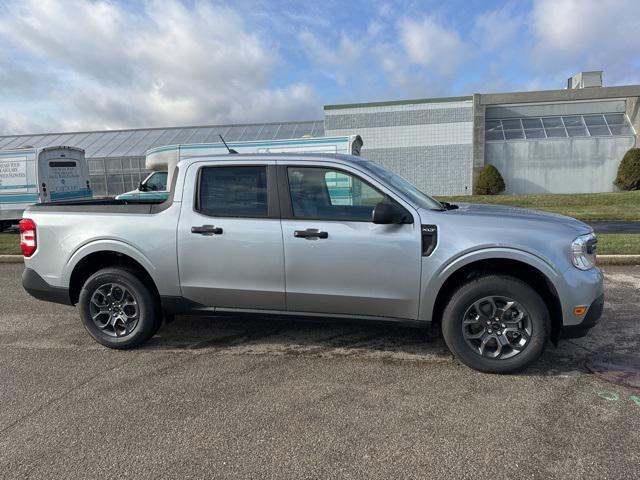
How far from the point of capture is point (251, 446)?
260 cm

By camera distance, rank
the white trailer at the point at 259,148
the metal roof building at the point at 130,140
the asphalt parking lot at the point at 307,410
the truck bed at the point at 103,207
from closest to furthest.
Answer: the asphalt parking lot at the point at 307,410 < the truck bed at the point at 103,207 < the white trailer at the point at 259,148 < the metal roof building at the point at 130,140

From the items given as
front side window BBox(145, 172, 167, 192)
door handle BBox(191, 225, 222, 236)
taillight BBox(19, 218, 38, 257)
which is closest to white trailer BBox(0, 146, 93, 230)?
front side window BBox(145, 172, 167, 192)

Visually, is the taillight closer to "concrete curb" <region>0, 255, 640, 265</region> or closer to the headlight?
the headlight

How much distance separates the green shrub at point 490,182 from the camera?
22062mm

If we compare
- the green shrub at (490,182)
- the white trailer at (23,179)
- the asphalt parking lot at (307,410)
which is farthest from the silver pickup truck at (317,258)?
the green shrub at (490,182)

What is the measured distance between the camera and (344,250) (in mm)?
3576

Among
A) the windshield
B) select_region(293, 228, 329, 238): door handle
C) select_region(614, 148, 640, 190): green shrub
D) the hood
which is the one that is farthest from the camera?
select_region(614, 148, 640, 190): green shrub

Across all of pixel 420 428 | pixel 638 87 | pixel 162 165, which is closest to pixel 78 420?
pixel 420 428

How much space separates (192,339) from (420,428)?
2.60m

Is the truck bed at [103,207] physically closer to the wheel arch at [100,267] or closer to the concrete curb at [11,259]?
the wheel arch at [100,267]

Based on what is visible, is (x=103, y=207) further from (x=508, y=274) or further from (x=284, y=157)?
(x=508, y=274)

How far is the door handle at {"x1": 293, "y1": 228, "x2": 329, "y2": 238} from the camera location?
11.8 ft

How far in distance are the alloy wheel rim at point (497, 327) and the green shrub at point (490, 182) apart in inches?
797

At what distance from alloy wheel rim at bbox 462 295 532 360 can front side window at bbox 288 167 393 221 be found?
1.23 m
